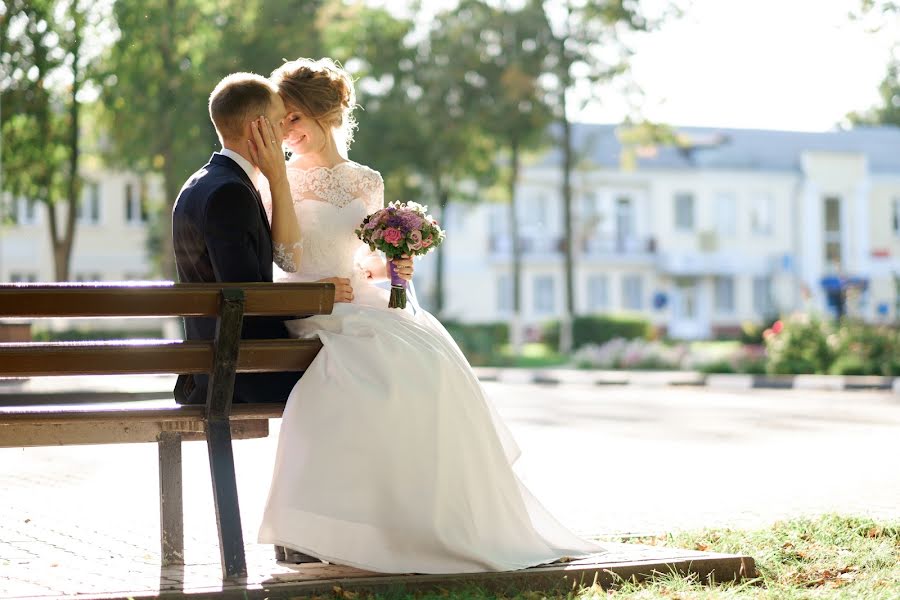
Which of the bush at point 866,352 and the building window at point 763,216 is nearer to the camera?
the bush at point 866,352

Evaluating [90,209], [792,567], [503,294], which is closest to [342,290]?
[792,567]

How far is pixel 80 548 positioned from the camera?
19.9 ft

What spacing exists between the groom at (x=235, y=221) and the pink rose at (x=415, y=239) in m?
0.58

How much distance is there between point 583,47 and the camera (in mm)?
37719

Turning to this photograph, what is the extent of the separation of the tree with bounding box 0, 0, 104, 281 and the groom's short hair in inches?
1048

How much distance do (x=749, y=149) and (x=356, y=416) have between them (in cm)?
6601

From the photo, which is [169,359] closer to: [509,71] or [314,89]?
[314,89]

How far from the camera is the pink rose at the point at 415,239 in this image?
5797 millimetres

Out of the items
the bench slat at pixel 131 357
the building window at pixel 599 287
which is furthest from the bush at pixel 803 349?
the building window at pixel 599 287

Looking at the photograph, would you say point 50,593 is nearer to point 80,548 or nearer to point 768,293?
point 80,548

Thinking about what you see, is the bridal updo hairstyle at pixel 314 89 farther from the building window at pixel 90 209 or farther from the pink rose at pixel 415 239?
the building window at pixel 90 209

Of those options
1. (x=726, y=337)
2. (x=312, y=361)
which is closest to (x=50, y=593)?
(x=312, y=361)

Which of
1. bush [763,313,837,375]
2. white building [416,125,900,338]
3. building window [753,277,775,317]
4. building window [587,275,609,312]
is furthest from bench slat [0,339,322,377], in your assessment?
building window [753,277,775,317]

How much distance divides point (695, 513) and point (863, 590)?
2.80m
